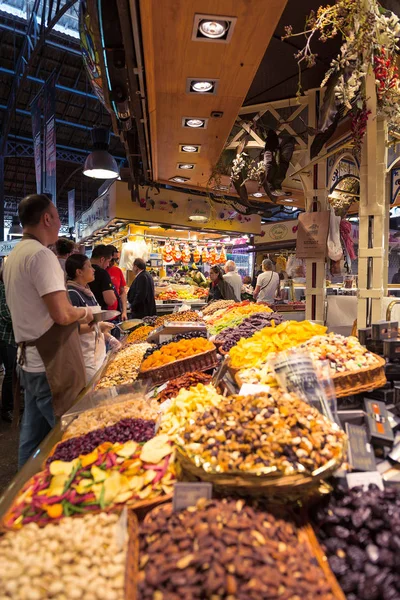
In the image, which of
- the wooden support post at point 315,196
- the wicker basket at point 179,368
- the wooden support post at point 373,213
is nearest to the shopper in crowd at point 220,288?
the wooden support post at point 315,196

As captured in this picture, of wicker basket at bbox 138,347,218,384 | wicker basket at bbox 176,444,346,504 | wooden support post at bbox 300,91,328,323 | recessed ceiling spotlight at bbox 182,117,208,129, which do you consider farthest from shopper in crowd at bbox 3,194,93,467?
wooden support post at bbox 300,91,328,323

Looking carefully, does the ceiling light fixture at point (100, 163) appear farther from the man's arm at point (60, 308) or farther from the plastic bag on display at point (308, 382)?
the plastic bag on display at point (308, 382)

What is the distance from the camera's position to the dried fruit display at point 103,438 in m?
1.47

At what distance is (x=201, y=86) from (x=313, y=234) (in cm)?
202

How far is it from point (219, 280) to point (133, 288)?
172 centimetres

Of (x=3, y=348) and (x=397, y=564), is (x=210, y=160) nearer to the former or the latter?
(x=3, y=348)

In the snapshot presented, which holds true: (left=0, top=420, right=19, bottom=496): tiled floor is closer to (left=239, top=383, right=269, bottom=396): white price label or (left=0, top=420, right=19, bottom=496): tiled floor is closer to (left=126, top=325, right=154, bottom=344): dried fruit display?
(left=126, top=325, right=154, bottom=344): dried fruit display

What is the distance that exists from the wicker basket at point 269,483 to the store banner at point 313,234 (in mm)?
3364

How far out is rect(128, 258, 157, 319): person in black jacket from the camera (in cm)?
621

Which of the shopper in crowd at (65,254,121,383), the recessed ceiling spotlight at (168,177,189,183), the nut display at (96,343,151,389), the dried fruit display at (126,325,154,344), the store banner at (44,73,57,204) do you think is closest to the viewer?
the nut display at (96,343,151,389)

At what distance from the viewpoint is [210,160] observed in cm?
507

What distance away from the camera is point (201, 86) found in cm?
309

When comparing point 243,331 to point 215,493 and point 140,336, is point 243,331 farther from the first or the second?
point 215,493

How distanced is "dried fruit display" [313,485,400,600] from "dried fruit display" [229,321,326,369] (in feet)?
2.94
